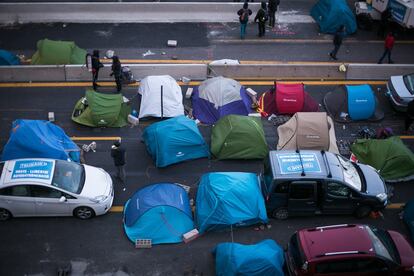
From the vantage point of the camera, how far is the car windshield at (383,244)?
455 inches

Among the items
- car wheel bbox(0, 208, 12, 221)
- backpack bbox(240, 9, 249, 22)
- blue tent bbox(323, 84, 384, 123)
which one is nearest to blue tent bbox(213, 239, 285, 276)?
car wheel bbox(0, 208, 12, 221)

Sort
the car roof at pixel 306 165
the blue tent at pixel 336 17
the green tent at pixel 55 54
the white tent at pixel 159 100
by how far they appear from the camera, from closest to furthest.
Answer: the car roof at pixel 306 165 < the white tent at pixel 159 100 < the green tent at pixel 55 54 < the blue tent at pixel 336 17

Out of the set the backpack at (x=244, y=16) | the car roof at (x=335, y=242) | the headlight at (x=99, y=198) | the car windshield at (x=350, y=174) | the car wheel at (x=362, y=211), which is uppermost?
the backpack at (x=244, y=16)

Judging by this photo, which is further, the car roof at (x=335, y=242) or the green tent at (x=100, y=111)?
the green tent at (x=100, y=111)

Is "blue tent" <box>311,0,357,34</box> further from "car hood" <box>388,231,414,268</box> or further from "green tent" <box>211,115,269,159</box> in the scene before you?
"car hood" <box>388,231,414,268</box>

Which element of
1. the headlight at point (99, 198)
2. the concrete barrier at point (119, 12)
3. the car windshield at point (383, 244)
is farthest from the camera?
the concrete barrier at point (119, 12)

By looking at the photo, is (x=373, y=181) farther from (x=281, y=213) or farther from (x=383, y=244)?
(x=281, y=213)

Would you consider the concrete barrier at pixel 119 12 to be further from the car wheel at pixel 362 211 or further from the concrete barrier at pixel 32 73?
the car wheel at pixel 362 211

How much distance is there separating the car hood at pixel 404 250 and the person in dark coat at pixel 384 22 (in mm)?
11930

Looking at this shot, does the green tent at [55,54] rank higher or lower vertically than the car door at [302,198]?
higher

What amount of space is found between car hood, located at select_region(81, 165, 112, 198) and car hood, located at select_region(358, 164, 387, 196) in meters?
7.18

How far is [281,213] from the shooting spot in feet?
44.9

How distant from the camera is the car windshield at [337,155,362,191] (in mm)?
13516

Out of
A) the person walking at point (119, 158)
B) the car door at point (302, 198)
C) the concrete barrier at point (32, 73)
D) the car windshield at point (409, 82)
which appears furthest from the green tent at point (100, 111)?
the car windshield at point (409, 82)
